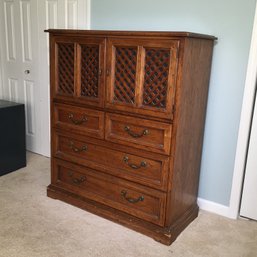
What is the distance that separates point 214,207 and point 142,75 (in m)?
1.21

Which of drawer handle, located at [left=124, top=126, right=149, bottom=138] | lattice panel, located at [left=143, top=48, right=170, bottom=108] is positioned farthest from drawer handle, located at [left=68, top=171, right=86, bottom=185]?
lattice panel, located at [left=143, top=48, right=170, bottom=108]

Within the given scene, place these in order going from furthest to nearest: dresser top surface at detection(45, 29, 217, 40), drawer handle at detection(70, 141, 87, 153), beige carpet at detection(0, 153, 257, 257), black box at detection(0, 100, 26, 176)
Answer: black box at detection(0, 100, 26, 176), drawer handle at detection(70, 141, 87, 153), beige carpet at detection(0, 153, 257, 257), dresser top surface at detection(45, 29, 217, 40)

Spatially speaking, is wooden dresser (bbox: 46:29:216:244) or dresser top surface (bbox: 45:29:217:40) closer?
dresser top surface (bbox: 45:29:217:40)

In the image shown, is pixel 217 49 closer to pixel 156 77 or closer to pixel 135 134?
pixel 156 77

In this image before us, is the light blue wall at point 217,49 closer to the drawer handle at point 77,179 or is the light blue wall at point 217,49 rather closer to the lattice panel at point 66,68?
the lattice panel at point 66,68

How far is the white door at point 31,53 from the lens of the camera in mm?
2977

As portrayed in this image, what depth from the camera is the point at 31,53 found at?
3.26 meters

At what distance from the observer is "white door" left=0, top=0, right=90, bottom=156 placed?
2.98 metres

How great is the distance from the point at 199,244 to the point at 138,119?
0.90m

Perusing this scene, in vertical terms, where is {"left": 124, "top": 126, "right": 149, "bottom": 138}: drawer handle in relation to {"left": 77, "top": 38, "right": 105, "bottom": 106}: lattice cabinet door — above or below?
below

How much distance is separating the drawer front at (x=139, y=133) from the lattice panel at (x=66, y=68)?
0.40 metres

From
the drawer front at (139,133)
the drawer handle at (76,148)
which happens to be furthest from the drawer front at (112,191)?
the drawer front at (139,133)

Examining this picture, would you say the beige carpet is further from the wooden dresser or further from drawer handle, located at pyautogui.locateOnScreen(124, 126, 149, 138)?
drawer handle, located at pyautogui.locateOnScreen(124, 126, 149, 138)

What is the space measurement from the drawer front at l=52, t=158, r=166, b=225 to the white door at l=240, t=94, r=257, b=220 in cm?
70
